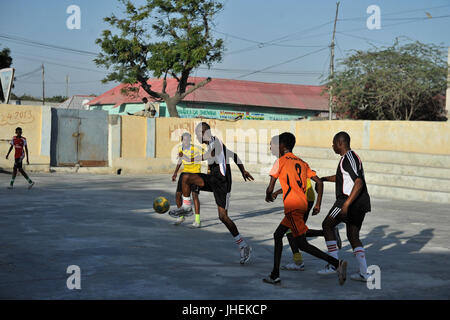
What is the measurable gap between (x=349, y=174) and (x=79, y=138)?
17857 mm

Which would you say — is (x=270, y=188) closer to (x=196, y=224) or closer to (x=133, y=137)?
(x=196, y=224)

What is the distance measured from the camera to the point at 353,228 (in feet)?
20.4

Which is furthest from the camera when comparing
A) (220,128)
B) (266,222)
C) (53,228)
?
(220,128)

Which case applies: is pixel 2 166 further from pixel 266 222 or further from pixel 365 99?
pixel 365 99

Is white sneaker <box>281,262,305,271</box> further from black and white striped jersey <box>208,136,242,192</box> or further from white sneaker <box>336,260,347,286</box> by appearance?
black and white striped jersey <box>208,136,242,192</box>

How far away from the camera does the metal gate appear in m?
21.7

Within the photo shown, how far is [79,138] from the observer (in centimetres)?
2225

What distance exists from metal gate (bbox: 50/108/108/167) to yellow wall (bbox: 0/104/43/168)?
2.25 feet

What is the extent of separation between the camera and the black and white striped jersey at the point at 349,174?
20.1ft

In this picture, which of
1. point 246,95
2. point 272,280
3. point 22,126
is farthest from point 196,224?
point 246,95

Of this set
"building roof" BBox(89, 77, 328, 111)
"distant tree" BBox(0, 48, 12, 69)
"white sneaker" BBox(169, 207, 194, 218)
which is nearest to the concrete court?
"white sneaker" BBox(169, 207, 194, 218)
